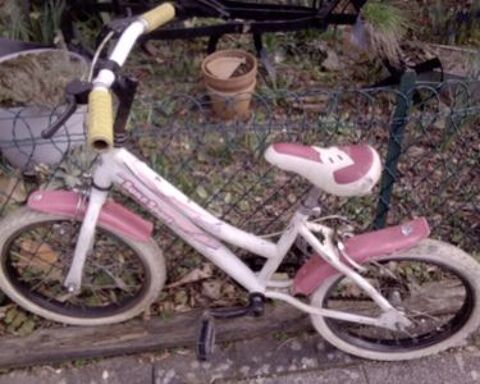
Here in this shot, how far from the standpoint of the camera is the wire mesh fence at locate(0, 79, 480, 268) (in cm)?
262

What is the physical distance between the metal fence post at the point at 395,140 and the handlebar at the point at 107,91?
0.77 metres

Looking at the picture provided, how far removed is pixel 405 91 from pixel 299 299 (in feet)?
2.67

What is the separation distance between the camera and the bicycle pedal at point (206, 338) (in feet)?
7.26

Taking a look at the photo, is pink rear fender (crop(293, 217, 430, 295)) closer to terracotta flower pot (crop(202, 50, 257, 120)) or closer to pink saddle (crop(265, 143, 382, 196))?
pink saddle (crop(265, 143, 382, 196))

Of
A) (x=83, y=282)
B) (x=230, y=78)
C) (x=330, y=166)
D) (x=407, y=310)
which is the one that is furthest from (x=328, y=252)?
(x=230, y=78)

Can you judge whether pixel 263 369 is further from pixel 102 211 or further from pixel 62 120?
pixel 62 120

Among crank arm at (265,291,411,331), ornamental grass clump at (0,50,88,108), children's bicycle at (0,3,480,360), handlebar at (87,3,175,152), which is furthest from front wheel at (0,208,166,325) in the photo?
handlebar at (87,3,175,152)

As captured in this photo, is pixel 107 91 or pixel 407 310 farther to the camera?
pixel 407 310

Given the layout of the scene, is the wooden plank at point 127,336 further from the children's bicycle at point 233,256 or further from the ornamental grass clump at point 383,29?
the ornamental grass clump at point 383,29

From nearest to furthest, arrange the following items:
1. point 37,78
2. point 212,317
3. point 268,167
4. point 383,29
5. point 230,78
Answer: point 212,317 → point 37,78 → point 268,167 → point 230,78 → point 383,29

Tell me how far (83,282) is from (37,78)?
0.97 meters

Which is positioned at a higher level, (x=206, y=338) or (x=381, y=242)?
(x=381, y=242)

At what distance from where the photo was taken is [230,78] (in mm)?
3227

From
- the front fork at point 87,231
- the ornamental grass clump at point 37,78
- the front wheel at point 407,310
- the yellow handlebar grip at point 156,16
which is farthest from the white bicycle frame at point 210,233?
the ornamental grass clump at point 37,78
